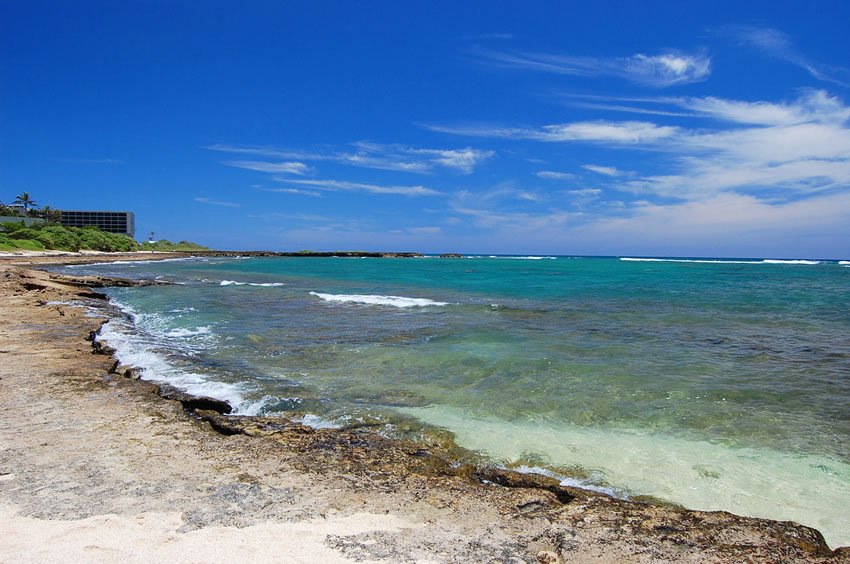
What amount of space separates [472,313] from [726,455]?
1410 cm

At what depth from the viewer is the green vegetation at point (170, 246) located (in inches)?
4678

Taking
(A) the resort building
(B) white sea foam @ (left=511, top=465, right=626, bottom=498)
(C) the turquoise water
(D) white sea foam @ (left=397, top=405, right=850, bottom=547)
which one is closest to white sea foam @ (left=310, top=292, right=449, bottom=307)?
(C) the turquoise water

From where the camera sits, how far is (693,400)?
831cm

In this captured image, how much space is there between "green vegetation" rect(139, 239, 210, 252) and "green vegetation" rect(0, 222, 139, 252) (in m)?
30.8

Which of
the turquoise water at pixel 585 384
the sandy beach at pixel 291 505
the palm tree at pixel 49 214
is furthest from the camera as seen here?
the palm tree at pixel 49 214

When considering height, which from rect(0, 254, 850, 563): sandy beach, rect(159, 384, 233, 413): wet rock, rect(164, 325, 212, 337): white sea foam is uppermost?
rect(0, 254, 850, 563): sandy beach

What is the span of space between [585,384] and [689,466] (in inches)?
139

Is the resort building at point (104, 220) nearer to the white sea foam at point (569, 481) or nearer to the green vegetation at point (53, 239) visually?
the green vegetation at point (53, 239)

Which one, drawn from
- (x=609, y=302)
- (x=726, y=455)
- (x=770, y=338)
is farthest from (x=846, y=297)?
(x=726, y=455)

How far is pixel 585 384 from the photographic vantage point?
30.4ft

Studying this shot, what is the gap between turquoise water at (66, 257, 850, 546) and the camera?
5590mm

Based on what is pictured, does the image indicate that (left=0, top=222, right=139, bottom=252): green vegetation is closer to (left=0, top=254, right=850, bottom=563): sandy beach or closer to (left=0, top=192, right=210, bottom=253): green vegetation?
(left=0, top=192, right=210, bottom=253): green vegetation

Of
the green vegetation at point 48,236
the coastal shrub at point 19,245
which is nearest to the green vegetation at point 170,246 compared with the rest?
the green vegetation at point 48,236

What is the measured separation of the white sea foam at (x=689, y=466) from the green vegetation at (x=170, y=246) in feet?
407
